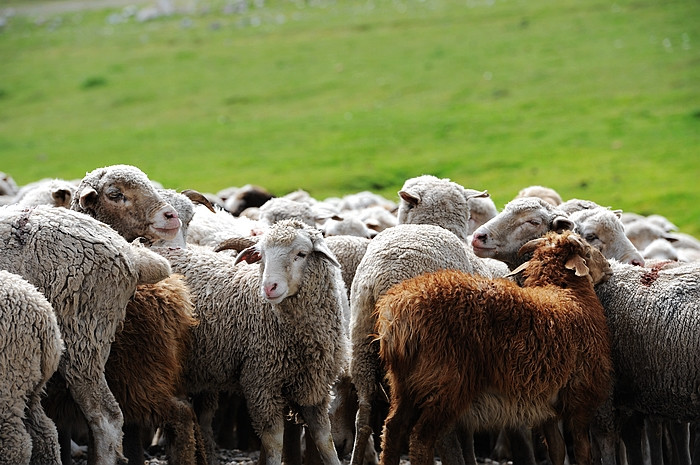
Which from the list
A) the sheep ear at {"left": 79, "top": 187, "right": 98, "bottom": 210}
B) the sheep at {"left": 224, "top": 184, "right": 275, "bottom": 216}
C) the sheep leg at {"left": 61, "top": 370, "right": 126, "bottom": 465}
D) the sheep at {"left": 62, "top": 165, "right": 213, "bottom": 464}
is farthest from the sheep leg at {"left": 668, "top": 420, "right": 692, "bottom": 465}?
the sheep at {"left": 224, "top": 184, "right": 275, "bottom": 216}

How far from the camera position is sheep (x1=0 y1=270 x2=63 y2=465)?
5.31 m

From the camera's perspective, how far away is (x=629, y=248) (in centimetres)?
825

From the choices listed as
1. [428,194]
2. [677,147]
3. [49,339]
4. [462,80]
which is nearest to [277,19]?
[462,80]

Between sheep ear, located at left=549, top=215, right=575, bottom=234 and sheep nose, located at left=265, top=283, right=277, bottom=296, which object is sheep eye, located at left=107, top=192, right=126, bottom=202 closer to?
sheep nose, located at left=265, top=283, right=277, bottom=296

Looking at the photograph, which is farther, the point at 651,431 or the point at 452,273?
the point at 651,431

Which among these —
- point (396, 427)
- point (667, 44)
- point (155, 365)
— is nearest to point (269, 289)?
point (155, 365)

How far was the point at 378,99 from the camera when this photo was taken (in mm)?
35562

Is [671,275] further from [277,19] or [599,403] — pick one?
[277,19]

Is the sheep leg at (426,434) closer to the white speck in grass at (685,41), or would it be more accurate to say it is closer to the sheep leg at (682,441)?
the sheep leg at (682,441)

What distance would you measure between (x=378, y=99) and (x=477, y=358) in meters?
29.9

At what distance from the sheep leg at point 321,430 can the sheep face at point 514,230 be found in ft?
6.48

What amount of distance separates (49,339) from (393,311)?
2.05 m

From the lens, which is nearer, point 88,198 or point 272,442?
point 272,442

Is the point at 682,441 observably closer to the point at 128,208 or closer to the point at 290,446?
the point at 290,446
